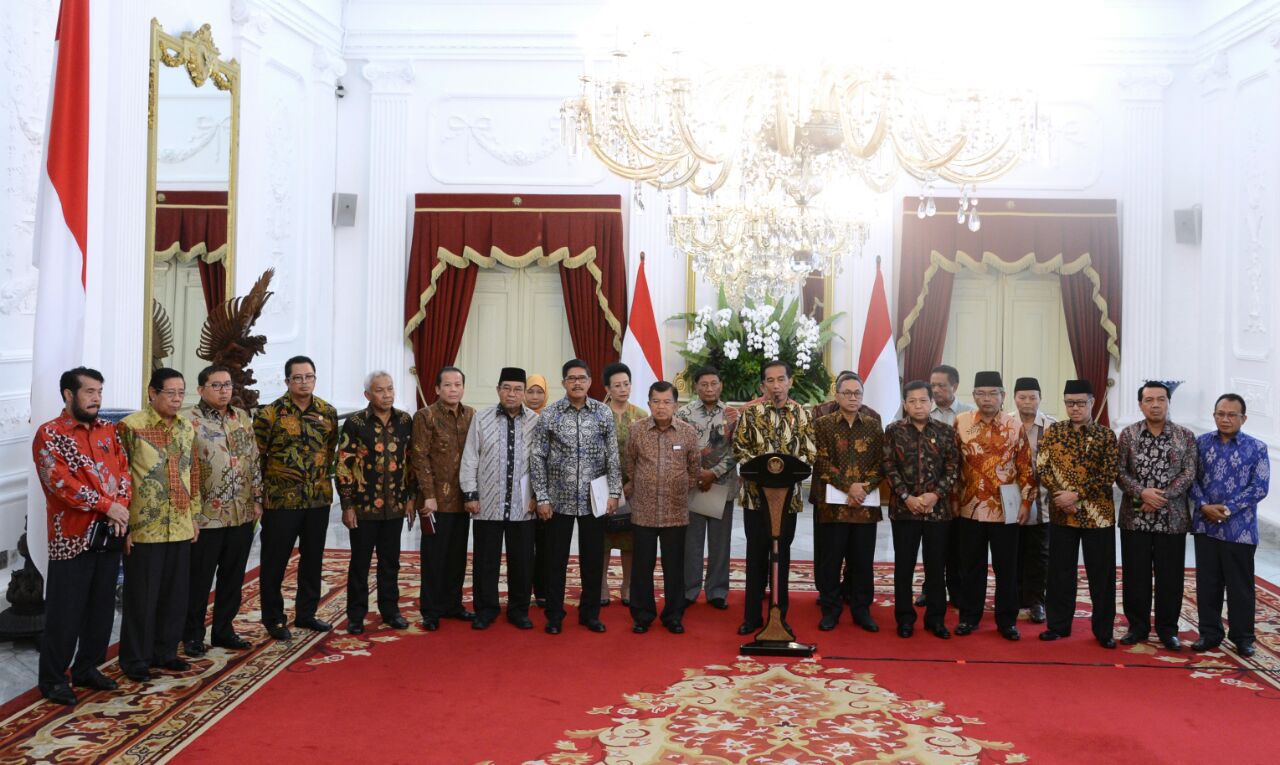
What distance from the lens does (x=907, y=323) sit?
33.5 ft

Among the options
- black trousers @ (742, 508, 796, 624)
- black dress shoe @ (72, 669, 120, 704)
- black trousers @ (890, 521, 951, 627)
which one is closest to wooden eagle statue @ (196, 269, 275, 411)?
black dress shoe @ (72, 669, 120, 704)

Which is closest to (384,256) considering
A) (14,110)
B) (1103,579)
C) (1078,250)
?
(14,110)

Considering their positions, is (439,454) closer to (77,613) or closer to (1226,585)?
(77,613)

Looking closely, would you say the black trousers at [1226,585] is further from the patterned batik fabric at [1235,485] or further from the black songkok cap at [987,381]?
the black songkok cap at [987,381]

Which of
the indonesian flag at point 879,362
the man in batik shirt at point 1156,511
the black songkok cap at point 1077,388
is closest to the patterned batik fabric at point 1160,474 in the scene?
the man in batik shirt at point 1156,511

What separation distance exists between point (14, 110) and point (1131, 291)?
28.5 feet

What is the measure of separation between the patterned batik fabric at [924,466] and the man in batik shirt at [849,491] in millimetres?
96

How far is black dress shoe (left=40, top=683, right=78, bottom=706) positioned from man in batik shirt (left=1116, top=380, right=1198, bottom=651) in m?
4.62

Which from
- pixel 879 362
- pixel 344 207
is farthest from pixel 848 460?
pixel 344 207

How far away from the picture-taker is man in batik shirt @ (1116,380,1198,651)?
5.51 metres

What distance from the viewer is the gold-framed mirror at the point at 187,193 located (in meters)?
7.20

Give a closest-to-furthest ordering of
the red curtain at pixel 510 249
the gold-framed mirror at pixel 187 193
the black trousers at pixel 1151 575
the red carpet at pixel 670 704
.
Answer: the red carpet at pixel 670 704 → the black trousers at pixel 1151 575 → the gold-framed mirror at pixel 187 193 → the red curtain at pixel 510 249

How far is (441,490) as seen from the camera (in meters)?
5.87

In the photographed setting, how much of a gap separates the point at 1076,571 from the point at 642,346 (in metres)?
4.86
